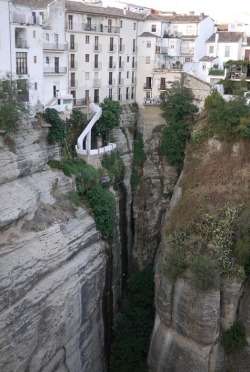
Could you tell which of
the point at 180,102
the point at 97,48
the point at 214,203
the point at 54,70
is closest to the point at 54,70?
the point at 54,70

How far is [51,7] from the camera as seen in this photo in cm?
2877

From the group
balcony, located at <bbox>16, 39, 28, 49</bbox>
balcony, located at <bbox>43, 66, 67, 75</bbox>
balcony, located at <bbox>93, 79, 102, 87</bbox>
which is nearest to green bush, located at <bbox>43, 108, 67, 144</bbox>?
balcony, located at <bbox>43, 66, 67, 75</bbox>

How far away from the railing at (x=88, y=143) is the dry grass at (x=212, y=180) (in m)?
5.64

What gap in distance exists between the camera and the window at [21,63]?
2561cm

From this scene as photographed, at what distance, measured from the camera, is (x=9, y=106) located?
73.5 feet

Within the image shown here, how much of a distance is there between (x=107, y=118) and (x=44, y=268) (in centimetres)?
1333

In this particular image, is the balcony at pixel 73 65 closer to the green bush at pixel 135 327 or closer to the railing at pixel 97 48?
the railing at pixel 97 48

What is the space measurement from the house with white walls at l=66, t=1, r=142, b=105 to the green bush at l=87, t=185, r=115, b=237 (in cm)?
888

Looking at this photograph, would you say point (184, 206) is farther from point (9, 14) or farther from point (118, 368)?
point (9, 14)

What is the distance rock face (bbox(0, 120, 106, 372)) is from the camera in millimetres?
19797

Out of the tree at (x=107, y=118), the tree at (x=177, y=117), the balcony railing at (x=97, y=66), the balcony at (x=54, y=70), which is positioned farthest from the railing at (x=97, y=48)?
A: the tree at (x=177, y=117)

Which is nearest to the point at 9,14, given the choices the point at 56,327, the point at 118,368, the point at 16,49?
the point at 16,49

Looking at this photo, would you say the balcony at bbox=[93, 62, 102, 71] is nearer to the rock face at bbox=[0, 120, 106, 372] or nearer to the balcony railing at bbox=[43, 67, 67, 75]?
the balcony railing at bbox=[43, 67, 67, 75]

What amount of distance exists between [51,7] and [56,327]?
65.8 ft
